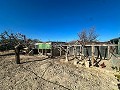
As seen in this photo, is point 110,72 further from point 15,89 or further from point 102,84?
point 15,89

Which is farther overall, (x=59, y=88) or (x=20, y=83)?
(x=20, y=83)

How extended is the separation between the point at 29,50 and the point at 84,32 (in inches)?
954

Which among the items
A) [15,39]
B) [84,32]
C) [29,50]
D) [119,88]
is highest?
[84,32]

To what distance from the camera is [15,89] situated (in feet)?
21.4

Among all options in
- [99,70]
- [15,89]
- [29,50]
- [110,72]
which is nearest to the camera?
[15,89]

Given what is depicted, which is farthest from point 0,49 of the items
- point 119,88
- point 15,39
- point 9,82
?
point 119,88

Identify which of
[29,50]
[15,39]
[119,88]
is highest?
[15,39]

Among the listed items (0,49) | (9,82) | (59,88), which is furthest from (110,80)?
(0,49)

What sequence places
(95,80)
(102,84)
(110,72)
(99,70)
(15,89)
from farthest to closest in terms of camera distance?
(99,70) → (110,72) → (95,80) → (102,84) → (15,89)

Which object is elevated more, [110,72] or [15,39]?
[15,39]

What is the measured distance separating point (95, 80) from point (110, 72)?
2.12 meters

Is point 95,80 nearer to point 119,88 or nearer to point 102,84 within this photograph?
point 102,84

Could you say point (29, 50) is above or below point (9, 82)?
above

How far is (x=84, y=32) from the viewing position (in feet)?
136
